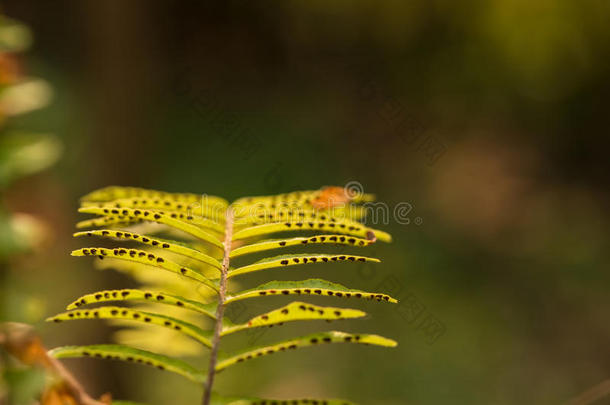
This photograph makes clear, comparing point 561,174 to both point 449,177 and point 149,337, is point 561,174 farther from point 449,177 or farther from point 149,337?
point 149,337

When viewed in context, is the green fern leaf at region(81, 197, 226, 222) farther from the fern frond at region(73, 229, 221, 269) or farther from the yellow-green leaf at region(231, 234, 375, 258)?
the yellow-green leaf at region(231, 234, 375, 258)

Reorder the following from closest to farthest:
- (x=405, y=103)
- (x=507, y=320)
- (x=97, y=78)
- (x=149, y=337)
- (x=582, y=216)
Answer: (x=149, y=337), (x=97, y=78), (x=507, y=320), (x=582, y=216), (x=405, y=103)

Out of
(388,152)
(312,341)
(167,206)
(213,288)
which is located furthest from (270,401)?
(388,152)

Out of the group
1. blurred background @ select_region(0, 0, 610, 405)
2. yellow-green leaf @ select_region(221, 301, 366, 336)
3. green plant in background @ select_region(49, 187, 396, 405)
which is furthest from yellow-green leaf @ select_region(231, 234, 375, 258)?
blurred background @ select_region(0, 0, 610, 405)

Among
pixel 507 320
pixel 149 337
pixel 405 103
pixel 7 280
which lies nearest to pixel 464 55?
pixel 405 103

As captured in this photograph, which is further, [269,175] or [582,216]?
[269,175]

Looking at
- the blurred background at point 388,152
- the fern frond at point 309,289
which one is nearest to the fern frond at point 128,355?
the fern frond at point 309,289

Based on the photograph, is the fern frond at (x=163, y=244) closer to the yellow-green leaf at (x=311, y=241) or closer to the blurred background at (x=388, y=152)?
the yellow-green leaf at (x=311, y=241)
